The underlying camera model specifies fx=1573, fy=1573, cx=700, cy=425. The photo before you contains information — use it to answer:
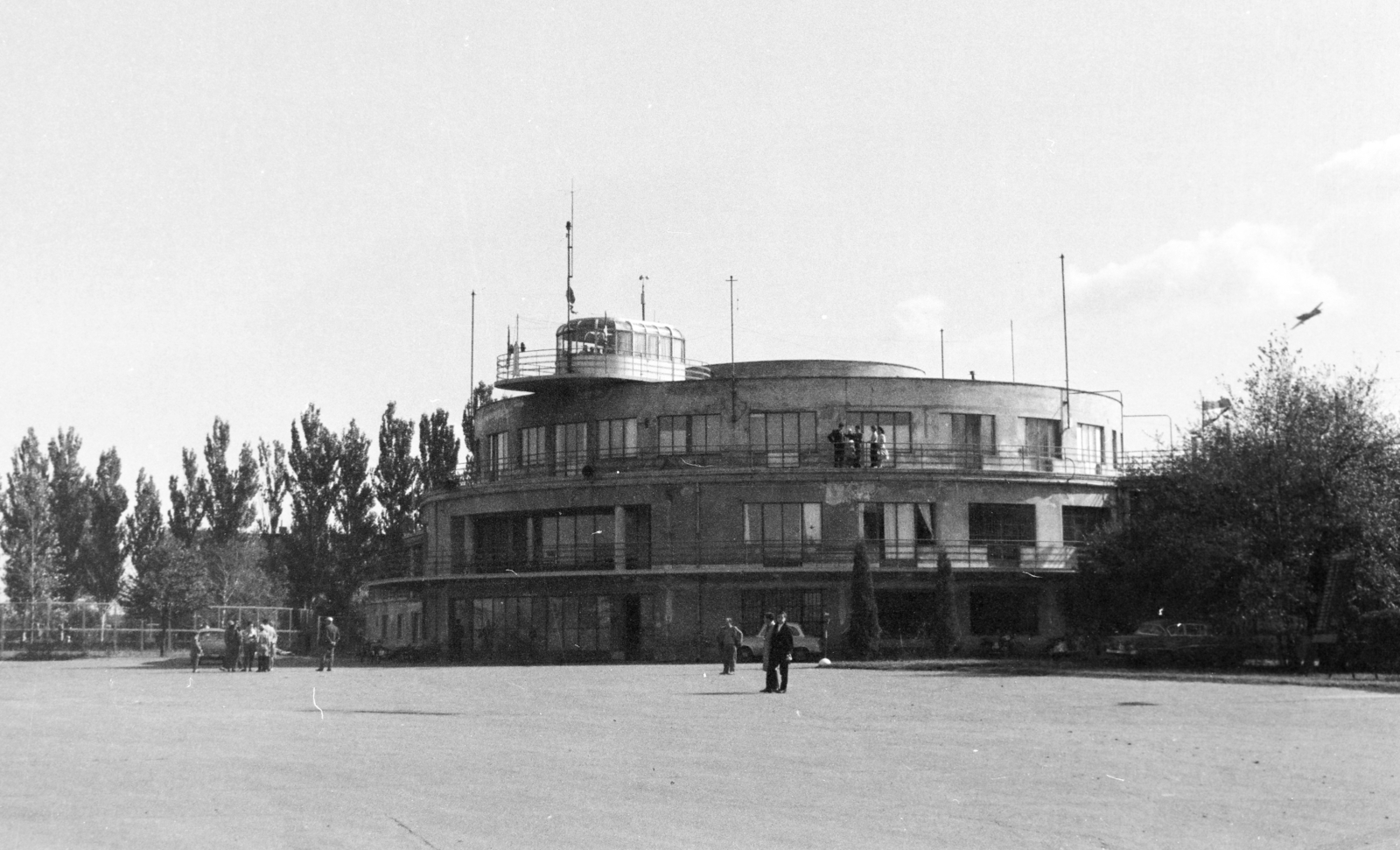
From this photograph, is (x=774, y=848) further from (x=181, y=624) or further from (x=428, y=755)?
(x=181, y=624)

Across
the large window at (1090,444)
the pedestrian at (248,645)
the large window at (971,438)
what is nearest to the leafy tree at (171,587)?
the pedestrian at (248,645)

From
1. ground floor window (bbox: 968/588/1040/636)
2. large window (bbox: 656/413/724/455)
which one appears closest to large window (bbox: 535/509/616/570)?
large window (bbox: 656/413/724/455)

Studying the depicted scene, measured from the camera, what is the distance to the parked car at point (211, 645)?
172 feet

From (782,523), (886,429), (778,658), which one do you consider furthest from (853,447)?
(778,658)

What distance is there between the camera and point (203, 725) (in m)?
21.9

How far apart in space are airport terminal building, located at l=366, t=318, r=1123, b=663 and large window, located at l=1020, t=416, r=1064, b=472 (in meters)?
0.10

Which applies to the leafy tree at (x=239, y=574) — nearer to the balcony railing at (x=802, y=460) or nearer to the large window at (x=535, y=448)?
the large window at (x=535, y=448)

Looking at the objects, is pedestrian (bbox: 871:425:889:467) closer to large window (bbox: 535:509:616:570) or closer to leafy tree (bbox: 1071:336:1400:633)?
large window (bbox: 535:509:616:570)

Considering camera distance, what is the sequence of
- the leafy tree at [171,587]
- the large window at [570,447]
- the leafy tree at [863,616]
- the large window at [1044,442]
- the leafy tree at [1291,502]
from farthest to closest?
the leafy tree at [171,587]
the large window at [1044,442]
the large window at [570,447]
the leafy tree at [863,616]
the leafy tree at [1291,502]

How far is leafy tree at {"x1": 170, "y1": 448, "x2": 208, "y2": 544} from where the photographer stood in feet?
270

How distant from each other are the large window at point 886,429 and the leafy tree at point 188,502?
3839 centimetres

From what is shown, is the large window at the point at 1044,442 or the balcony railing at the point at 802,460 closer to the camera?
the balcony railing at the point at 802,460

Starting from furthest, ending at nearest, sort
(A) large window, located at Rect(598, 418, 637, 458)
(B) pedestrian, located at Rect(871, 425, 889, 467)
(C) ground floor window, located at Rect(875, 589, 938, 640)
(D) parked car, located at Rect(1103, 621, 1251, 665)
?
(A) large window, located at Rect(598, 418, 637, 458) → (B) pedestrian, located at Rect(871, 425, 889, 467) → (C) ground floor window, located at Rect(875, 589, 938, 640) → (D) parked car, located at Rect(1103, 621, 1251, 665)

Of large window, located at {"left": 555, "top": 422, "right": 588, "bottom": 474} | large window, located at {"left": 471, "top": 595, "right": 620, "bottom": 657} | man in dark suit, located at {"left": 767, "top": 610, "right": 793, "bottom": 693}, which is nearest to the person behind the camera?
man in dark suit, located at {"left": 767, "top": 610, "right": 793, "bottom": 693}
